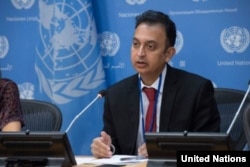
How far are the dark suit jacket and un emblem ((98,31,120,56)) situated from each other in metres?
1.08

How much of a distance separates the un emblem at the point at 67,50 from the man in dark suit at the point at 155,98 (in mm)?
776

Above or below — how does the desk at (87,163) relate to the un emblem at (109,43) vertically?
below

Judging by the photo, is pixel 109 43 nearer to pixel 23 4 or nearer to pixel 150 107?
pixel 23 4

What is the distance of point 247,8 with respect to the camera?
3732 mm

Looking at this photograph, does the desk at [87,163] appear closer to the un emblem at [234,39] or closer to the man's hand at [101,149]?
the man's hand at [101,149]

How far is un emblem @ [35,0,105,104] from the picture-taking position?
12.4ft

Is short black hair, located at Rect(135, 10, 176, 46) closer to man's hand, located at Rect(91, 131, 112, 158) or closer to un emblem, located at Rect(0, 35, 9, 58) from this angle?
man's hand, located at Rect(91, 131, 112, 158)

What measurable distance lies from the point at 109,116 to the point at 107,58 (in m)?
1.12

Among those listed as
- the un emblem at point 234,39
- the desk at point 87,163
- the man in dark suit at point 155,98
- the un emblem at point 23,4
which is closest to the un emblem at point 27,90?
the un emblem at point 23,4

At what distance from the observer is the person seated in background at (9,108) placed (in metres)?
2.84

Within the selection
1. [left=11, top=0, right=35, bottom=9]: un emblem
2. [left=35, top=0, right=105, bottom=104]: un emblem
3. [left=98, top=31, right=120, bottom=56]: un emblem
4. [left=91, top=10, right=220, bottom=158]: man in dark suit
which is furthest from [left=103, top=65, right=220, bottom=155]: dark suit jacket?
[left=11, top=0, right=35, bottom=9]: un emblem

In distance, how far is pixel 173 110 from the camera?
9.34 feet

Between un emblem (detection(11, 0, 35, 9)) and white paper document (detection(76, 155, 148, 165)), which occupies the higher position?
un emblem (detection(11, 0, 35, 9))

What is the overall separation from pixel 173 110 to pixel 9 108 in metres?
0.89
